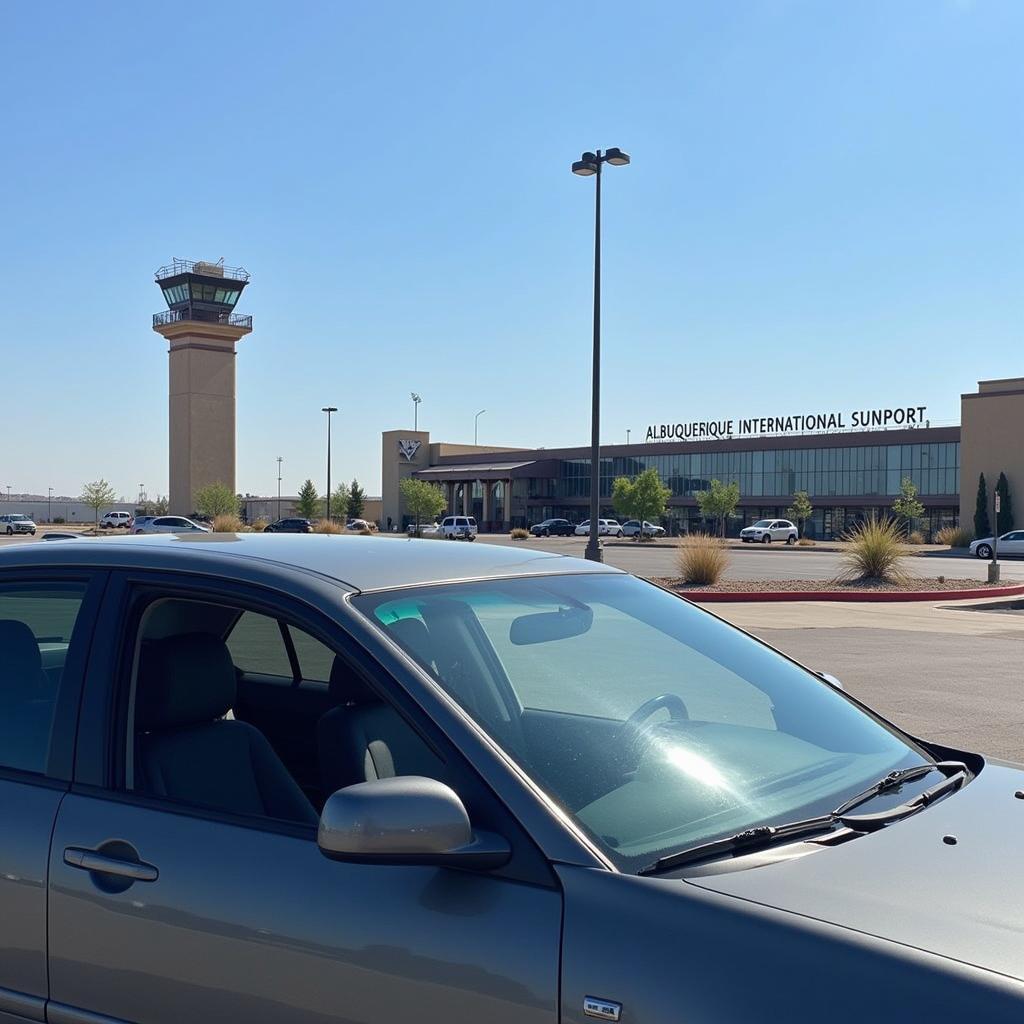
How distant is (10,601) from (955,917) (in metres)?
2.70

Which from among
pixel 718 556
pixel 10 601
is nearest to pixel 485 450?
pixel 718 556

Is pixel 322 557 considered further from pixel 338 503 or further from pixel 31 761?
pixel 338 503

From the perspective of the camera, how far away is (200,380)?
85.6 metres

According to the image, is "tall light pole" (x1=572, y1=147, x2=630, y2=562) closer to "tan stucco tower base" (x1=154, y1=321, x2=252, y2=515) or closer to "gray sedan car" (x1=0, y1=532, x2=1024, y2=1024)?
"gray sedan car" (x1=0, y1=532, x2=1024, y2=1024)

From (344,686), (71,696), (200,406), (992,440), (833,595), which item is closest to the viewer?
(71,696)

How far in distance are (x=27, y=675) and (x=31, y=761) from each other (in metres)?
0.43

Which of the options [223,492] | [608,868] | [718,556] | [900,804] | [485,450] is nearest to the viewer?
[608,868]

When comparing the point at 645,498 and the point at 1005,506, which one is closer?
the point at 1005,506

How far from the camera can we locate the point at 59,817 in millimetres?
2670

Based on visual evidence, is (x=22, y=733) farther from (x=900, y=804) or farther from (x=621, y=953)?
(x=900, y=804)

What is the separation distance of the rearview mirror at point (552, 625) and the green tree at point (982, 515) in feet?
218

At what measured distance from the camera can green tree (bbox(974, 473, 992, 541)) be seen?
64.9 metres

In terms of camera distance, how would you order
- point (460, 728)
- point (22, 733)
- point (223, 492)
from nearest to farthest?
1. point (460, 728)
2. point (22, 733)
3. point (223, 492)

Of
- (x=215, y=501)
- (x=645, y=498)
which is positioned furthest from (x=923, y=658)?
(x=215, y=501)
